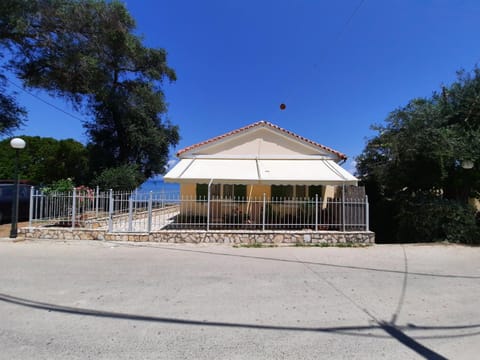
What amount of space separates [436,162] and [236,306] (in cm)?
1153

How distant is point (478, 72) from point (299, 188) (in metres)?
9.74

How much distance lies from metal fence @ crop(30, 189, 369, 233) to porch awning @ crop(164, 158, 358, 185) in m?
0.90

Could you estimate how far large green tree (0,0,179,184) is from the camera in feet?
55.8

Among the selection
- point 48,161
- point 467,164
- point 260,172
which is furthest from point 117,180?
point 467,164

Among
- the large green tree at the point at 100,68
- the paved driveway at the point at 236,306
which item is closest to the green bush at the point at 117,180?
the large green tree at the point at 100,68

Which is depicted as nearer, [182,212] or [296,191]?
[182,212]

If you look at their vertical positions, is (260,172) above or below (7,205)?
above

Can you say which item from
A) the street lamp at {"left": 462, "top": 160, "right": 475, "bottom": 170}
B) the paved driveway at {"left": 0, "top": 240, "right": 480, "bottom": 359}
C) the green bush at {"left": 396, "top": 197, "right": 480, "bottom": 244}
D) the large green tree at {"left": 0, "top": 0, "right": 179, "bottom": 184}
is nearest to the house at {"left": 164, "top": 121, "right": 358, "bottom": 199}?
the green bush at {"left": 396, "top": 197, "right": 480, "bottom": 244}

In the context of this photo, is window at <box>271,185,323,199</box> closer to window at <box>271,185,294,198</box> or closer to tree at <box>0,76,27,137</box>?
window at <box>271,185,294,198</box>

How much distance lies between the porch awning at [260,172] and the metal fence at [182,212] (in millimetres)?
899

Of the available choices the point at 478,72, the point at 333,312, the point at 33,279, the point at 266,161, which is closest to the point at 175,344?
the point at 333,312

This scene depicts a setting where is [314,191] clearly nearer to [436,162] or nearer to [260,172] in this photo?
[260,172]

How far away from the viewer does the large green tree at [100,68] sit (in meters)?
17.0

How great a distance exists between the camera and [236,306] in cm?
522
